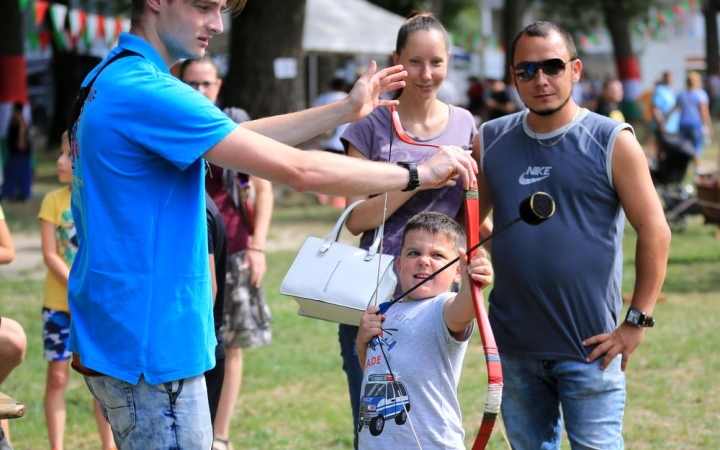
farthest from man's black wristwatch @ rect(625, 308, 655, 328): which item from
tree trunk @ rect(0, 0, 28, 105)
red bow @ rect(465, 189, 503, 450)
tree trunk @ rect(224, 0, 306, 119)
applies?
tree trunk @ rect(0, 0, 28, 105)

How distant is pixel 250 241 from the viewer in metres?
5.89

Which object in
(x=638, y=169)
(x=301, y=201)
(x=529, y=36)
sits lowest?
(x=301, y=201)

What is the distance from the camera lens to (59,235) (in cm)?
566

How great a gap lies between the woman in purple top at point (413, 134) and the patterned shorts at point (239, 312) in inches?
62.3

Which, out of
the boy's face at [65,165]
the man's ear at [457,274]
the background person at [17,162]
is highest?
the boy's face at [65,165]

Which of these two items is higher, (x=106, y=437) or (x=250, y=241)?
(x=250, y=241)

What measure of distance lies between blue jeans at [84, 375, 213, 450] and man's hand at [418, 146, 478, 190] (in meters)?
0.87

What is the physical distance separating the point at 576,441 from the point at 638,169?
1.00 meters

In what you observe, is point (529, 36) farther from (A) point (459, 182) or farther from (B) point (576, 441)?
(B) point (576, 441)

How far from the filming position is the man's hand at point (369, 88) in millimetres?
3059

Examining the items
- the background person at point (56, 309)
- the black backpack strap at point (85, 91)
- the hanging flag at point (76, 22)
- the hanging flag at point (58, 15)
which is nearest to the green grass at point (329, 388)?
the background person at point (56, 309)

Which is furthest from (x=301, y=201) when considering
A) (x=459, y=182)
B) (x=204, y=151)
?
(x=204, y=151)

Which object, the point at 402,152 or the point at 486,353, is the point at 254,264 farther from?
the point at 486,353

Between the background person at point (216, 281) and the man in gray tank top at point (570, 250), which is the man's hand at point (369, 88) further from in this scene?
the background person at point (216, 281)
